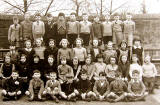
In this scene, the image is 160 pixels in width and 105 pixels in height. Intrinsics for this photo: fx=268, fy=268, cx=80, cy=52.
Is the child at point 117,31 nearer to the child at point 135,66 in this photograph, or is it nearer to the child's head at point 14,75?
the child at point 135,66

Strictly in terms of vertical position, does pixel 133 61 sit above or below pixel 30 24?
below

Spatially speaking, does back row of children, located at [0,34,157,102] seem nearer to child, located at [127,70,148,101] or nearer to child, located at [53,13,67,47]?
child, located at [127,70,148,101]

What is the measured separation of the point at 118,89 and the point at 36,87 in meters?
2.21

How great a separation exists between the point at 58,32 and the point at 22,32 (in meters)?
1.25

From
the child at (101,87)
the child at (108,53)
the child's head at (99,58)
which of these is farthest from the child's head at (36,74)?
the child at (108,53)

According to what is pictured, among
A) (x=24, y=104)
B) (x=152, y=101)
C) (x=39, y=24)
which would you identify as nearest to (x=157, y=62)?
(x=152, y=101)

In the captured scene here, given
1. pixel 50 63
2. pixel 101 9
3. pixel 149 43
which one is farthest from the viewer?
pixel 101 9

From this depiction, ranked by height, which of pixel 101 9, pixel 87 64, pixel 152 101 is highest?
pixel 101 9

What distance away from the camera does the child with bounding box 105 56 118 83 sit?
7.69 m

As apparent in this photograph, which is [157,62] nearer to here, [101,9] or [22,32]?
[22,32]

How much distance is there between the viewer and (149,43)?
11.5m

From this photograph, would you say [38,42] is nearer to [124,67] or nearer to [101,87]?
[101,87]

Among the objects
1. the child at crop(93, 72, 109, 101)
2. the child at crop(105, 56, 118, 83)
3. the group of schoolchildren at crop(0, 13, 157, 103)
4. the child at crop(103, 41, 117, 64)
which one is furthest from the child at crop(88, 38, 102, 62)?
the child at crop(93, 72, 109, 101)

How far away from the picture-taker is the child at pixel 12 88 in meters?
7.16
